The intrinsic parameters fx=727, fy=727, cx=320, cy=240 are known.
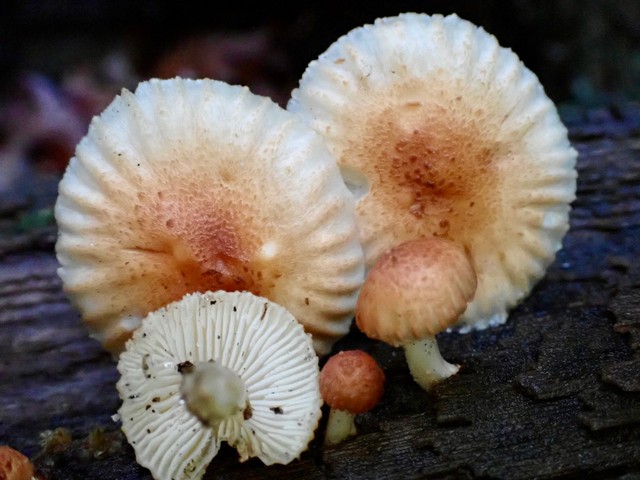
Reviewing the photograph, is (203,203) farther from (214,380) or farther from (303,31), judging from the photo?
(303,31)

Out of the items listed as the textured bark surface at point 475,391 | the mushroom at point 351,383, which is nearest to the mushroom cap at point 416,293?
the mushroom at point 351,383

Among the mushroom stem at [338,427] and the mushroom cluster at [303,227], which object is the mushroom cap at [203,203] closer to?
the mushroom cluster at [303,227]

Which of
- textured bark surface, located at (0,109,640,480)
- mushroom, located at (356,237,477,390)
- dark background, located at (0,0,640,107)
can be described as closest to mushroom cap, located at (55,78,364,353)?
mushroom, located at (356,237,477,390)

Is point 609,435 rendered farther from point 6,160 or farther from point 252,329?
point 6,160

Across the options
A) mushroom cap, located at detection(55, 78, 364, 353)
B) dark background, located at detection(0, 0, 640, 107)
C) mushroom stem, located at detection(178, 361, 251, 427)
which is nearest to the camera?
mushroom stem, located at detection(178, 361, 251, 427)

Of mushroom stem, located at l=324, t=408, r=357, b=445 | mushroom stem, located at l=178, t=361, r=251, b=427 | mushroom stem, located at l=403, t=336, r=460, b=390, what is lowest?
mushroom stem, located at l=324, t=408, r=357, b=445

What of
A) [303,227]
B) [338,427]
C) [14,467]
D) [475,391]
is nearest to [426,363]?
[475,391]

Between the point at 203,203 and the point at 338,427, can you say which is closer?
the point at 338,427

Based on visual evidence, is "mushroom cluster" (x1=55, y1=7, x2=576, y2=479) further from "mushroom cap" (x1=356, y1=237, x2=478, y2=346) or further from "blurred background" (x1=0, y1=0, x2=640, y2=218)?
"blurred background" (x1=0, y1=0, x2=640, y2=218)

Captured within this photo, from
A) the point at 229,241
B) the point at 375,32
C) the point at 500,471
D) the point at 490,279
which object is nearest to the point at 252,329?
the point at 229,241
